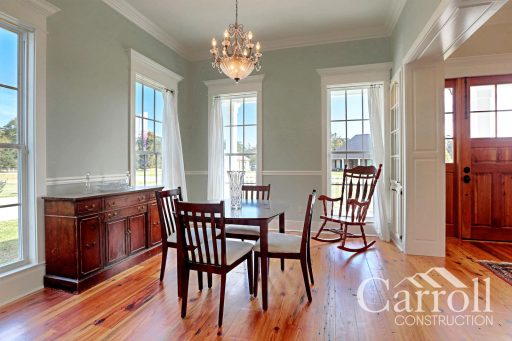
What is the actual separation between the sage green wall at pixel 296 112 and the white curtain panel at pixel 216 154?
766mm

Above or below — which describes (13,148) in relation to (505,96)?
below

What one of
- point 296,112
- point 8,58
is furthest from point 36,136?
point 296,112

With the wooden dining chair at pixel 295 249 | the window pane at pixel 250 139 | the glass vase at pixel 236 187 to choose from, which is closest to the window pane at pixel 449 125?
the window pane at pixel 250 139

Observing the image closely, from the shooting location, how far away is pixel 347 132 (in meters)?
4.41

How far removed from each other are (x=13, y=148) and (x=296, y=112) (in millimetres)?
3536

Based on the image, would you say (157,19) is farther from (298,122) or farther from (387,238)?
(387,238)

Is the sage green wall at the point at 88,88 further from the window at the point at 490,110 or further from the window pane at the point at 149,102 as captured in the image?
the window at the point at 490,110

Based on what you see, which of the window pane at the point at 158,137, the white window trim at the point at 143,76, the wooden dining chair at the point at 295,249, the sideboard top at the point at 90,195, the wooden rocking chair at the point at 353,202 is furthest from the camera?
the window pane at the point at 158,137

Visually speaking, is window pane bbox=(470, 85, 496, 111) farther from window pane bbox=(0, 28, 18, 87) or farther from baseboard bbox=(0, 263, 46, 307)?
baseboard bbox=(0, 263, 46, 307)

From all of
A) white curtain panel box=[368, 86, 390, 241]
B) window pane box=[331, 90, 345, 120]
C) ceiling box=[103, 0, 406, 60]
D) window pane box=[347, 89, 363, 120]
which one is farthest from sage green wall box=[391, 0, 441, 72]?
window pane box=[331, 90, 345, 120]

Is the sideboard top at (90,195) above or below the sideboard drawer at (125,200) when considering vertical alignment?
above

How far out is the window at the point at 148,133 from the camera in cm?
386

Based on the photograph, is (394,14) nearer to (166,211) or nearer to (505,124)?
(505,124)

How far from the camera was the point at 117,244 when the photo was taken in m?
2.81
